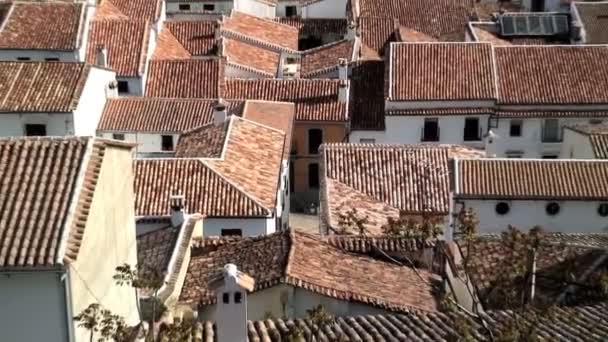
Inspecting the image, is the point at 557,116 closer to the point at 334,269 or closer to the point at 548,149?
the point at 548,149

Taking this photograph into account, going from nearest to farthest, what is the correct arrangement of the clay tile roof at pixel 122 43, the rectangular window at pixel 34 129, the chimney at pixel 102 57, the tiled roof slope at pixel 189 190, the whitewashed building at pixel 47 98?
the tiled roof slope at pixel 189 190 → the whitewashed building at pixel 47 98 → the rectangular window at pixel 34 129 → the chimney at pixel 102 57 → the clay tile roof at pixel 122 43

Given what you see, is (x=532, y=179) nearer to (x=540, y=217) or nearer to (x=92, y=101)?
(x=540, y=217)

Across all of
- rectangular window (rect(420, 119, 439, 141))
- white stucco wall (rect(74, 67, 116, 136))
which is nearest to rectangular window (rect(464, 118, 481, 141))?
rectangular window (rect(420, 119, 439, 141))

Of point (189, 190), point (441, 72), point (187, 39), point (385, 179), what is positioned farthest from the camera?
point (187, 39)

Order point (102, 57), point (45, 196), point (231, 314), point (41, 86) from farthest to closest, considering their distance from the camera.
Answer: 1. point (102, 57)
2. point (41, 86)
3. point (45, 196)
4. point (231, 314)

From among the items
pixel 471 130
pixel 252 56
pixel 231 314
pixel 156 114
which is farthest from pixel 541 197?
pixel 252 56

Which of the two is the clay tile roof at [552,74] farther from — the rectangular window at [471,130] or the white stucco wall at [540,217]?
the white stucco wall at [540,217]

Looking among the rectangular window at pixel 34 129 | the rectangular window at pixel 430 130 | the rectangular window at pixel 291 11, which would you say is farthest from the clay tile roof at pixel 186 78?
the rectangular window at pixel 291 11
